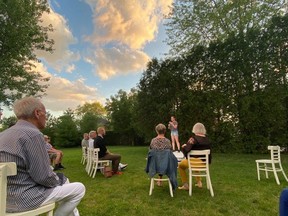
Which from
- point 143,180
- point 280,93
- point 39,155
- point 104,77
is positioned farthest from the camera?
point 104,77

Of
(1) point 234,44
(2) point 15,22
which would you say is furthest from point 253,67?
(2) point 15,22

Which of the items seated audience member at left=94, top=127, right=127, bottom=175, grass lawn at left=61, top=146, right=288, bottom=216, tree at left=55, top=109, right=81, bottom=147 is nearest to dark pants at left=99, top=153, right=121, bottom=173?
seated audience member at left=94, top=127, right=127, bottom=175

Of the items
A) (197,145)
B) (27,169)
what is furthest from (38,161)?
(197,145)

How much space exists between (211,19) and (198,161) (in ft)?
48.0

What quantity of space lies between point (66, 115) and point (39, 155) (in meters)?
31.6

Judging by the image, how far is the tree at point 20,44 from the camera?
12.0 m

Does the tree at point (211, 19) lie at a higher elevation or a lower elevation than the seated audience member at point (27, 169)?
higher

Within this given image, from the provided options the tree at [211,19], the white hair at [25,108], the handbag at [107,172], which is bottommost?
the handbag at [107,172]

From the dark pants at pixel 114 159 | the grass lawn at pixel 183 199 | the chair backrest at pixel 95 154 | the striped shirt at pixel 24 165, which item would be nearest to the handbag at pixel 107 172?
the dark pants at pixel 114 159

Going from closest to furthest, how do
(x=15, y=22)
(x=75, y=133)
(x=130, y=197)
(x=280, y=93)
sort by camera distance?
(x=130, y=197) → (x=15, y=22) → (x=280, y=93) → (x=75, y=133)

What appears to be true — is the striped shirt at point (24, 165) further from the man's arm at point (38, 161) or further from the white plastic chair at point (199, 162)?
the white plastic chair at point (199, 162)

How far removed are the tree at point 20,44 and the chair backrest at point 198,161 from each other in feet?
34.1

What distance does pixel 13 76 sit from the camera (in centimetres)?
1363

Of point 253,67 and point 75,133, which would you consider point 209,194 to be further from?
point 75,133
